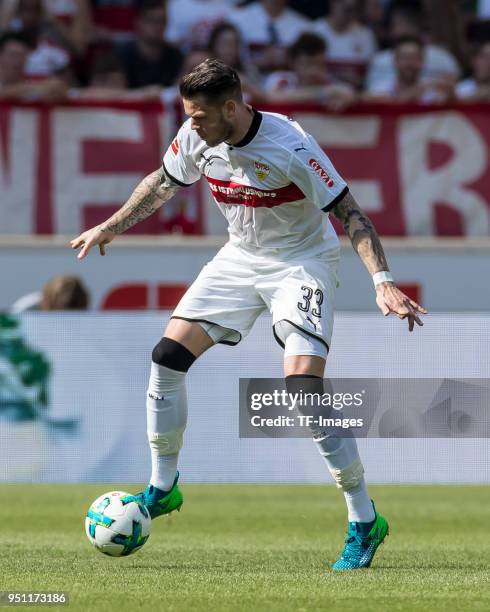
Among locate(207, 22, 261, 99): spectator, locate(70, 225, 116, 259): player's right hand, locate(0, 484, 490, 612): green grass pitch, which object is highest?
locate(207, 22, 261, 99): spectator

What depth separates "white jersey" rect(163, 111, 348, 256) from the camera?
6.21 metres

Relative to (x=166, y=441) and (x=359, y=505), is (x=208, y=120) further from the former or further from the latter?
(x=359, y=505)

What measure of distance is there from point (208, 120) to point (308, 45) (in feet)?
23.6

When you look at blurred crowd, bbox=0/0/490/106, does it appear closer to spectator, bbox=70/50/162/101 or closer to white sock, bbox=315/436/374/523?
spectator, bbox=70/50/162/101

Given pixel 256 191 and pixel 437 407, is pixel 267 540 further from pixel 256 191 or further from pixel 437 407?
pixel 256 191

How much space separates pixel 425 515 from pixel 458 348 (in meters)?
1.17

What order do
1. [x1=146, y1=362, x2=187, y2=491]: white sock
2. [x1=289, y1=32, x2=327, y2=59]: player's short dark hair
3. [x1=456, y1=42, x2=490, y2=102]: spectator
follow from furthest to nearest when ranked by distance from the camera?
[x1=456, y1=42, x2=490, y2=102]: spectator
[x1=289, y1=32, x2=327, y2=59]: player's short dark hair
[x1=146, y1=362, x2=187, y2=491]: white sock

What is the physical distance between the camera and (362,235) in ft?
20.3

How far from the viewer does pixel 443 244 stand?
12906 mm

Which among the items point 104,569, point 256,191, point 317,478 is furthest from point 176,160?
point 317,478

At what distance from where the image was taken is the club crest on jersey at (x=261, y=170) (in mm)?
6246

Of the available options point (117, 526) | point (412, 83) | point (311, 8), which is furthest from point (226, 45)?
point (117, 526)

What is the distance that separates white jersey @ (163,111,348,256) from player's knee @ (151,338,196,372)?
1.98 ft

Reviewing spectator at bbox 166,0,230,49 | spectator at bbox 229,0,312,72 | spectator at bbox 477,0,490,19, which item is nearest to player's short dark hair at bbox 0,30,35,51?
spectator at bbox 166,0,230,49
